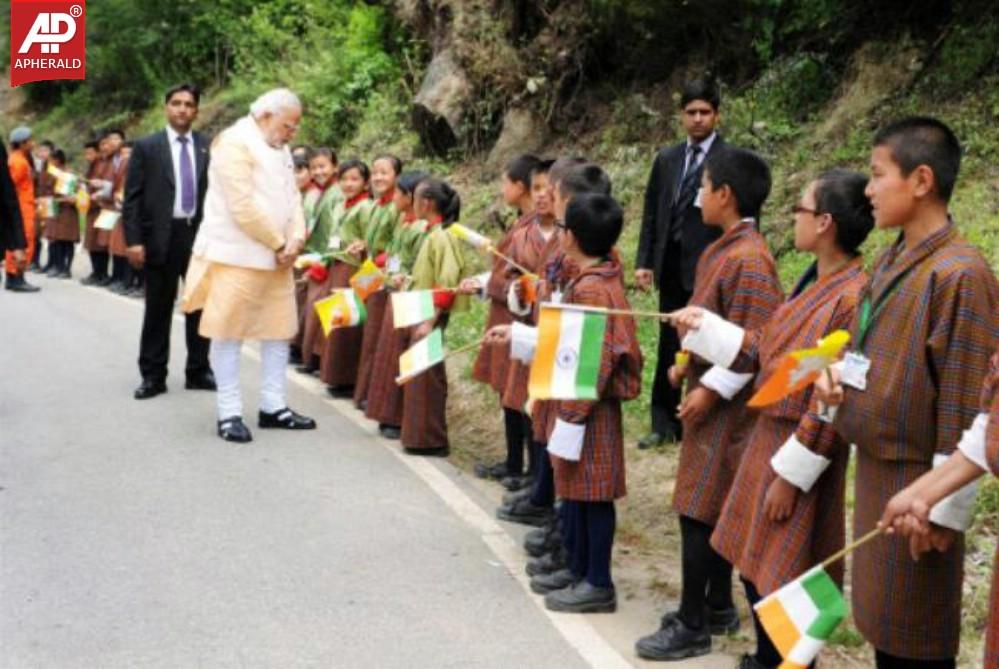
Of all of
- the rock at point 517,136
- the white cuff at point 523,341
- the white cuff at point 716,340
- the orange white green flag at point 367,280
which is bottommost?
the orange white green flag at point 367,280

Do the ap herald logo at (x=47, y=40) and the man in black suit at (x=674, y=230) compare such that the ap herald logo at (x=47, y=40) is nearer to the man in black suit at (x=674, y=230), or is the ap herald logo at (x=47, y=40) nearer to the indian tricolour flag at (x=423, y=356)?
the man in black suit at (x=674, y=230)

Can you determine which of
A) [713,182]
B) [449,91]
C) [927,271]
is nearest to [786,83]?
[449,91]

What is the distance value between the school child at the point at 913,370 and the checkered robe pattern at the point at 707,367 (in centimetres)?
95

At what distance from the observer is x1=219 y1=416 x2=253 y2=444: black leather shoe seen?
833cm

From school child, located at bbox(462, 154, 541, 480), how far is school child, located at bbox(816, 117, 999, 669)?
345 cm

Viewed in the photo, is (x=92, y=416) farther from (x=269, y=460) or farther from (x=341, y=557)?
(x=341, y=557)

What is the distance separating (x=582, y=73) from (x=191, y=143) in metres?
5.79

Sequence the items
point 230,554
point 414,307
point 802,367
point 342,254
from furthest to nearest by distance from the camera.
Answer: point 342,254 → point 414,307 → point 230,554 → point 802,367

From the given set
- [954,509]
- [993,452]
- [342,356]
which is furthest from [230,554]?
[342,356]

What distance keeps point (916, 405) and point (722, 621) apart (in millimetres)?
1897

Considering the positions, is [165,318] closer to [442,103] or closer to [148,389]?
[148,389]

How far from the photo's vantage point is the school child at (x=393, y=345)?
8.55 m

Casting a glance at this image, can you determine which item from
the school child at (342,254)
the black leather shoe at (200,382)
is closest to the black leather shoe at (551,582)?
the school child at (342,254)

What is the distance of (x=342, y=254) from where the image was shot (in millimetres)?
9625
